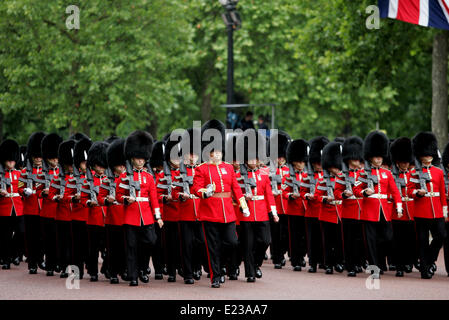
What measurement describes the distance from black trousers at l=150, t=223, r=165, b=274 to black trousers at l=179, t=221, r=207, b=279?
36 cm

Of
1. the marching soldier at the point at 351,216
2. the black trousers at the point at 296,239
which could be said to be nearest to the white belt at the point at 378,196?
the marching soldier at the point at 351,216

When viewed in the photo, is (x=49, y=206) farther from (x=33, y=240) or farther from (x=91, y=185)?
A: (x=91, y=185)

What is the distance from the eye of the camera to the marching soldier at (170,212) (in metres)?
12.5

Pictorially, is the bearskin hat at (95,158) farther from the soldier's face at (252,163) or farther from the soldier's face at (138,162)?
the soldier's face at (252,163)

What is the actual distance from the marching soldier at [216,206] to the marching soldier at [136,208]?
0.59 meters

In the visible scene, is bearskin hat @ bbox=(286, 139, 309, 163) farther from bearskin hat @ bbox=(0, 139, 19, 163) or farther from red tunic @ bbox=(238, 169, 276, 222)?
bearskin hat @ bbox=(0, 139, 19, 163)

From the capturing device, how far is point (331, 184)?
13.5 meters

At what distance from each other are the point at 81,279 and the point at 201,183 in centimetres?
218

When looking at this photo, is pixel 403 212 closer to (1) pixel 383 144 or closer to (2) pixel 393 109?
(1) pixel 383 144

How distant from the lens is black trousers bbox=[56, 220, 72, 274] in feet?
41.8

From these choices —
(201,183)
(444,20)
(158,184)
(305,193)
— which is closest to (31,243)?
(158,184)

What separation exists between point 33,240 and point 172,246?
2.29m

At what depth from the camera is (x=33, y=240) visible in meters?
13.5
